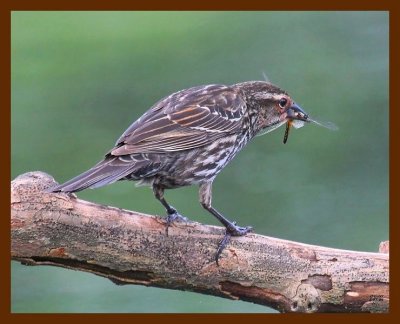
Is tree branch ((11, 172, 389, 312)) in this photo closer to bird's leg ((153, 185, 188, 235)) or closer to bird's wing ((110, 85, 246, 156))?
bird's leg ((153, 185, 188, 235))

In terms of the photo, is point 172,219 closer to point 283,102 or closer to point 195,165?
point 195,165

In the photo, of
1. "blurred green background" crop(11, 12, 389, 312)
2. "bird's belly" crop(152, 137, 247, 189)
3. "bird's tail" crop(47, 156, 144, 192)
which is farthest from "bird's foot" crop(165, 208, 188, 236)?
"blurred green background" crop(11, 12, 389, 312)

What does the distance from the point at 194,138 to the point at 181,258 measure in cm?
73

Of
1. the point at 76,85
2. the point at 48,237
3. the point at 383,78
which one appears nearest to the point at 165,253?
the point at 48,237

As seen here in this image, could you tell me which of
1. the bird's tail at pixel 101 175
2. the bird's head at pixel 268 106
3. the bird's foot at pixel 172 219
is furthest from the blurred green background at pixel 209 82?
the bird's tail at pixel 101 175

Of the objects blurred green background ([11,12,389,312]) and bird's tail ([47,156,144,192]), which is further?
blurred green background ([11,12,389,312])

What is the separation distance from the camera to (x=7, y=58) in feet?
19.8

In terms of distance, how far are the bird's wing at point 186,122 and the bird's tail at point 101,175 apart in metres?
0.06

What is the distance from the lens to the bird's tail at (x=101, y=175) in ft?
19.2

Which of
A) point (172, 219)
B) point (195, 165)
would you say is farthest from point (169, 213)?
point (195, 165)

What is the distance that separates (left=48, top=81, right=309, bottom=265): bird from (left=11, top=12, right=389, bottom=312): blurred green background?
101 centimetres

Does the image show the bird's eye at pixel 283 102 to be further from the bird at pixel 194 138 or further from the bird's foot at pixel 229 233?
the bird's foot at pixel 229 233

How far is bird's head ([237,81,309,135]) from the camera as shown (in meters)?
7.05

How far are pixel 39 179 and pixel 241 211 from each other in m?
2.56
